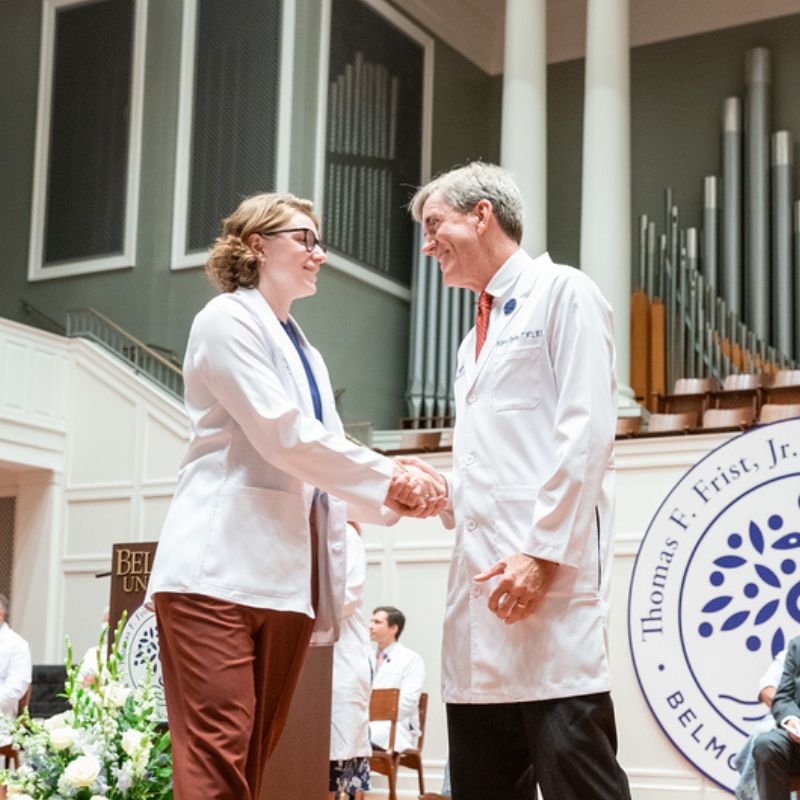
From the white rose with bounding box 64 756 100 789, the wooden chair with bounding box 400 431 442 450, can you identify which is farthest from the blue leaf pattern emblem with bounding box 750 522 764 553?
the white rose with bounding box 64 756 100 789

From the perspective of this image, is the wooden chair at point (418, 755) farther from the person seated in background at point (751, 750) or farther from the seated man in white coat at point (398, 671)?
the person seated in background at point (751, 750)

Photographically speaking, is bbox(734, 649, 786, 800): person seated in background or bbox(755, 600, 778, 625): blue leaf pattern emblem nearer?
bbox(734, 649, 786, 800): person seated in background

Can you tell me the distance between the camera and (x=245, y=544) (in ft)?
8.61

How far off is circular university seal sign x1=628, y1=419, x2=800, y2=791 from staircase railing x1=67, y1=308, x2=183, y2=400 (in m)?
5.20

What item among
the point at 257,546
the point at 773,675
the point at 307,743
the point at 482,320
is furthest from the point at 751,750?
the point at 257,546

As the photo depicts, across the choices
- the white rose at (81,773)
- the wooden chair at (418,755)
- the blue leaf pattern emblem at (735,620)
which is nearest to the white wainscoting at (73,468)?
the wooden chair at (418,755)

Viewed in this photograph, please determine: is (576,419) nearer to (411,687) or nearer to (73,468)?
Answer: (411,687)

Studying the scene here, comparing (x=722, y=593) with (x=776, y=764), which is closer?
(x=776, y=764)

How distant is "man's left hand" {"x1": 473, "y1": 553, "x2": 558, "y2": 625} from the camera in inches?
93.1

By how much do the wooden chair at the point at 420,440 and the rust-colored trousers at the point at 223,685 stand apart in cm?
798

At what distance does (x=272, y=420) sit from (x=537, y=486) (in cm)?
54

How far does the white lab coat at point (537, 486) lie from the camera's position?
2.40 metres

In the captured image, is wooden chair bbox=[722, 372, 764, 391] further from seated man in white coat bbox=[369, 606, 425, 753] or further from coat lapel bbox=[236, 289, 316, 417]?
coat lapel bbox=[236, 289, 316, 417]

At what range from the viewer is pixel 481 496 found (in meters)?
2.56
